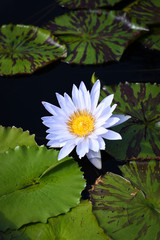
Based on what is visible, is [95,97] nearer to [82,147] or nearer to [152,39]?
[82,147]

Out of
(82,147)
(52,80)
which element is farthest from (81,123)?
(52,80)

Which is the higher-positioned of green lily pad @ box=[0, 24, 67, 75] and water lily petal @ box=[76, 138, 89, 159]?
green lily pad @ box=[0, 24, 67, 75]

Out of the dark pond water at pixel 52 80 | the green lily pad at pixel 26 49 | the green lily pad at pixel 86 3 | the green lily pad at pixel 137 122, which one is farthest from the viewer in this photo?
the green lily pad at pixel 86 3

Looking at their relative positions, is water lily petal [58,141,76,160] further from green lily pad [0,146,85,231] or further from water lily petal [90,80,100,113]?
water lily petal [90,80,100,113]

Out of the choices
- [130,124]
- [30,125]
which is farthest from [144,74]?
[30,125]

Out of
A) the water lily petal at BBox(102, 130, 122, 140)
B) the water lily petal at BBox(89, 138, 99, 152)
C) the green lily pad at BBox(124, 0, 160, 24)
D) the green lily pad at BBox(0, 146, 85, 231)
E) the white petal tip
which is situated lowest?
the white petal tip

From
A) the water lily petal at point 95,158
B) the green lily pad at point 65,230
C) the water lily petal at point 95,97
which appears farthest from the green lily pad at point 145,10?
the green lily pad at point 65,230

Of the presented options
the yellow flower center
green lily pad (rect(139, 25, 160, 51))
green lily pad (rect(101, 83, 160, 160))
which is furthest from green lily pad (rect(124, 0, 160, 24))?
the yellow flower center

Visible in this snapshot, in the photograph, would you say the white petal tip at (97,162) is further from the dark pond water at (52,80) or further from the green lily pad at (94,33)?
the green lily pad at (94,33)
